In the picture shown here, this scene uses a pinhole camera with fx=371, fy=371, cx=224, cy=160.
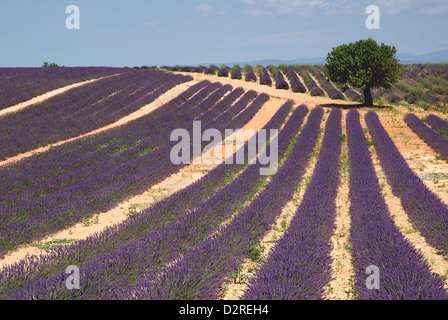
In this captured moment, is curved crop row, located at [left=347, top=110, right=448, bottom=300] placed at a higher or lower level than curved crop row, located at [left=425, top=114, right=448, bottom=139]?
lower

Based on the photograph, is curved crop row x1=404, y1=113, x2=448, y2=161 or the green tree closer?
curved crop row x1=404, y1=113, x2=448, y2=161

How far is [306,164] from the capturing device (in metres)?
11.5

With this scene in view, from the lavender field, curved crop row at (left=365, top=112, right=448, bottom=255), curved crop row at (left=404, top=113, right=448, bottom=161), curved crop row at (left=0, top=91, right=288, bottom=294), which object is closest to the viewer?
the lavender field

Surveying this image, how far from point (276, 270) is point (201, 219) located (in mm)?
2591

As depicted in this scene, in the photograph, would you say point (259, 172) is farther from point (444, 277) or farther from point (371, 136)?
point (371, 136)

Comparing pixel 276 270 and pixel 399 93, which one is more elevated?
pixel 399 93

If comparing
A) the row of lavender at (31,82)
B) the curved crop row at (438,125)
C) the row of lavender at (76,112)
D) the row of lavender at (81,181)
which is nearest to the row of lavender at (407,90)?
the curved crop row at (438,125)

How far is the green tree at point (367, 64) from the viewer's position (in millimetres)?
24016

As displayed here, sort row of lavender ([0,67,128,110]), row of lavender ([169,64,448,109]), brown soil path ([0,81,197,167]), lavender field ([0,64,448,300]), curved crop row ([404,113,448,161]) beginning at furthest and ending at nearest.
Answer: row of lavender ([169,64,448,109])
row of lavender ([0,67,128,110])
brown soil path ([0,81,197,167])
curved crop row ([404,113,448,161])
lavender field ([0,64,448,300])

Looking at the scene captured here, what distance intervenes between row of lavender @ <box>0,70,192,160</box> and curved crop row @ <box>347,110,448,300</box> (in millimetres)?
11856

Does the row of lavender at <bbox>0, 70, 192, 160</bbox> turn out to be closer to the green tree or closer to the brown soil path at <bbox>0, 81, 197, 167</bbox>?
the brown soil path at <bbox>0, 81, 197, 167</bbox>

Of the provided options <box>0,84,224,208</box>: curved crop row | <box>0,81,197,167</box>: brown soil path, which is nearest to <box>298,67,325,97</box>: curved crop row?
<box>0,81,197,167</box>: brown soil path

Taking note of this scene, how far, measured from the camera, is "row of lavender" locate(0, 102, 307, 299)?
13.5 feet

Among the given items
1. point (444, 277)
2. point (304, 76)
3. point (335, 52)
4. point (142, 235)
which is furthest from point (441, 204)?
point (304, 76)
